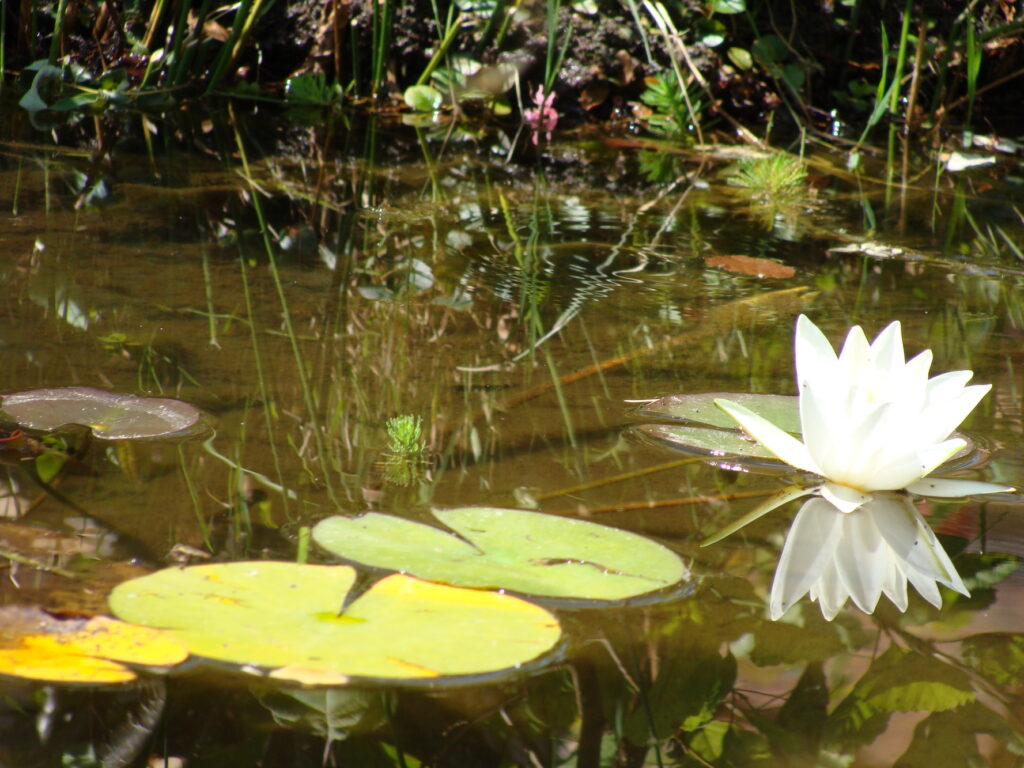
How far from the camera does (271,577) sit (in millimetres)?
840

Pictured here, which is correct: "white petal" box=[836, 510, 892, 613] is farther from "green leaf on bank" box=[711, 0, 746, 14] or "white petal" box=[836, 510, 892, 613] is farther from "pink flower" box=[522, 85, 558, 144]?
"green leaf on bank" box=[711, 0, 746, 14]

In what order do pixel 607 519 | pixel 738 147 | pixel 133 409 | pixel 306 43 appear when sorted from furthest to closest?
pixel 306 43 → pixel 738 147 → pixel 133 409 → pixel 607 519

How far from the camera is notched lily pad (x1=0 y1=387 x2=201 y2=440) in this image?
1.10 m

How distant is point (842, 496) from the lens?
43.0 inches

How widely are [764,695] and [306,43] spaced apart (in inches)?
156

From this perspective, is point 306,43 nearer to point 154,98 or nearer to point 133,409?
point 154,98

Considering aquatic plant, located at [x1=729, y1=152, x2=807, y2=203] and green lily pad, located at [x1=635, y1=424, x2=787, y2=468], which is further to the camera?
aquatic plant, located at [x1=729, y1=152, x2=807, y2=203]

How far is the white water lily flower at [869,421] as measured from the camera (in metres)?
1.05

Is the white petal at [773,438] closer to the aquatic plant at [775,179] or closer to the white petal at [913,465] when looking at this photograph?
the white petal at [913,465]

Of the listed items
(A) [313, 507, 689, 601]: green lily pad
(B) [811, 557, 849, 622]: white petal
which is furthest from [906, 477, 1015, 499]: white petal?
(A) [313, 507, 689, 601]: green lily pad

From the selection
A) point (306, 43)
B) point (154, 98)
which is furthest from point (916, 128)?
point (154, 98)

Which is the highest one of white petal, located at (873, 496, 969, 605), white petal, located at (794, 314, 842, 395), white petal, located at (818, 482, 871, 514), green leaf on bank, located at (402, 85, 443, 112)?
green leaf on bank, located at (402, 85, 443, 112)

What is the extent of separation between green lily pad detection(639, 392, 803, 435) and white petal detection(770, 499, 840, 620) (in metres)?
0.17

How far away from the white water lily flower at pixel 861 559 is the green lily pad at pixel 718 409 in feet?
0.57
